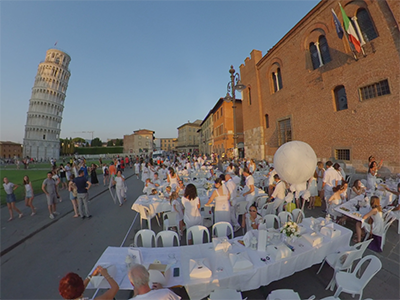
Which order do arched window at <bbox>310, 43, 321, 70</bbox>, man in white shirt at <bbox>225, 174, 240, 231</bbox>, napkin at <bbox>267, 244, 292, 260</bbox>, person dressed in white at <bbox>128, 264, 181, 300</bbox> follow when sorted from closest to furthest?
person dressed in white at <bbox>128, 264, 181, 300</bbox>, napkin at <bbox>267, 244, 292, 260</bbox>, man in white shirt at <bbox>225, 174, 240, 231</bbox>, arched window at <bbox>310, 43, 321, 70</bbox>

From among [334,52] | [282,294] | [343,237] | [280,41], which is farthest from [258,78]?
[282,294]

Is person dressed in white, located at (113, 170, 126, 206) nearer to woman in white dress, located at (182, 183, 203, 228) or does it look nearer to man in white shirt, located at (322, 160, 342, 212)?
woman in white dress, located at (182, 183, 203, 228)

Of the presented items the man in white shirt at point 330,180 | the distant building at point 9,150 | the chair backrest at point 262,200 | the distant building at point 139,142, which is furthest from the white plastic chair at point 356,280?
the distant building at point 9,150

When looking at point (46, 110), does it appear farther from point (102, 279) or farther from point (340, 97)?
point (340, 97)

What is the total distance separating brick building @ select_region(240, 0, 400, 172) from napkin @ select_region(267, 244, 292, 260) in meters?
10.3

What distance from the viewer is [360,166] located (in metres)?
10.7

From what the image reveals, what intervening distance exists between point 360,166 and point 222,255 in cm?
1179

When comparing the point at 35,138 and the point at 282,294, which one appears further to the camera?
the point at 35,138

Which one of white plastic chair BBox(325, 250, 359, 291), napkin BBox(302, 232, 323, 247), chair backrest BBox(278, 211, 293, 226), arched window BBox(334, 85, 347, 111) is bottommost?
white plastic chair BBox(325, 250, 359, 291)

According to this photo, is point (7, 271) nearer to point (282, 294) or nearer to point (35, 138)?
point (282, 294)

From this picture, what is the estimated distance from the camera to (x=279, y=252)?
3.14m

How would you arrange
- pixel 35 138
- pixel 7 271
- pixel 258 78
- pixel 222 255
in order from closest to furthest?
1. pixel 222 255
2. pixel 7 271
3. pixel 258 78
4. pixel 35 138

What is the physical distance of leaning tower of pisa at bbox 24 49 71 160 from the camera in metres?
60.1

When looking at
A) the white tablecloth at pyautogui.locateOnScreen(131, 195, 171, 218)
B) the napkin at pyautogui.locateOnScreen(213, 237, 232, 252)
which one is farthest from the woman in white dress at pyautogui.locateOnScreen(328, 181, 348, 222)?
the white tablecloth at pyautogui.locateOnScreen(131, 195, 171, 218)
